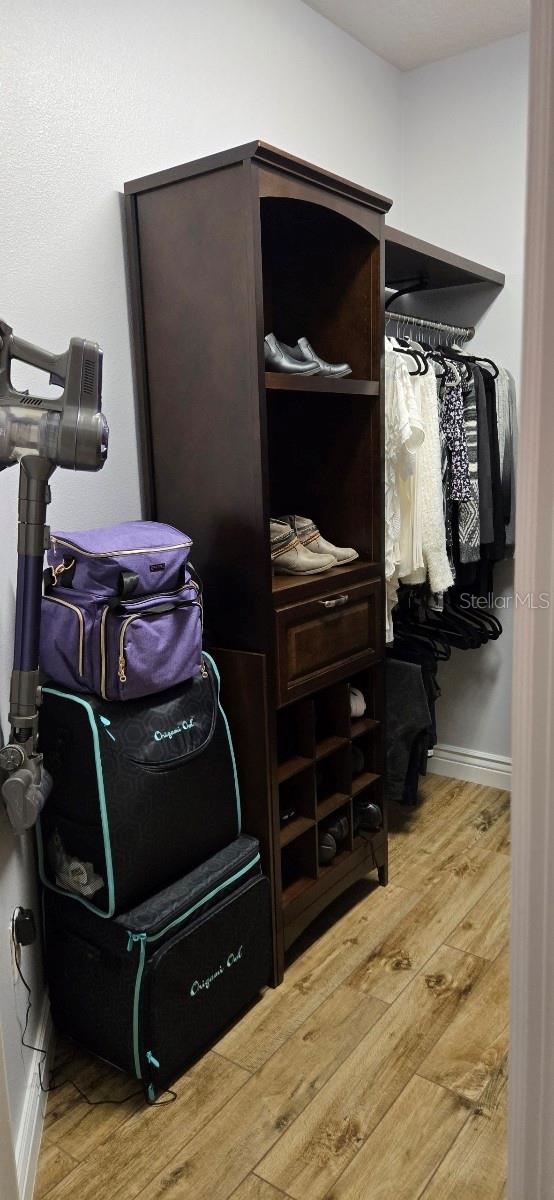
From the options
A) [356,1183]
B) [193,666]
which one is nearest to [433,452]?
[193,666]

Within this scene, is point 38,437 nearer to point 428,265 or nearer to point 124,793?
point 124,793

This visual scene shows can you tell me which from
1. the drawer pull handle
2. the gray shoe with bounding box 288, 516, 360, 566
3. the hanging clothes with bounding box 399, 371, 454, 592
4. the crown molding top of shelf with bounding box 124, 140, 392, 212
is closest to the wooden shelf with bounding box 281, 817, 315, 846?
the drawer pull handle

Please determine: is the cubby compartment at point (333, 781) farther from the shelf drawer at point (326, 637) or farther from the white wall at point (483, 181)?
the white wall at point (483, 181)

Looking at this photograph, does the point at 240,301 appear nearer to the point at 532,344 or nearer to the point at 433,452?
the point at 433,452

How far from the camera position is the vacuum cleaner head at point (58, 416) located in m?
1.30

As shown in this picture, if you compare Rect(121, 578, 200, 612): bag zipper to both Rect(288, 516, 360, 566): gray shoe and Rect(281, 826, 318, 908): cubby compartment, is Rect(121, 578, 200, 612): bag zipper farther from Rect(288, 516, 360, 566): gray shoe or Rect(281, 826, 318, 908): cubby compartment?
Rect(281, 826, 318, 908): cubby compartment

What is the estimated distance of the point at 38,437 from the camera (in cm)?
130

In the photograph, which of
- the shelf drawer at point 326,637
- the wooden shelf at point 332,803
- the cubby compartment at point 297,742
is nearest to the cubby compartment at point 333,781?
the wooden shelf at point 332,803

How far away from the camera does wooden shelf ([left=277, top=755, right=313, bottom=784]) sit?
2.01 metres

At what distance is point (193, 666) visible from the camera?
1729mm

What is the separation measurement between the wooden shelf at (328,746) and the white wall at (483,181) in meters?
1.09

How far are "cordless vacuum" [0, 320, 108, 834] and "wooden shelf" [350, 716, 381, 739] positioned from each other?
115cm

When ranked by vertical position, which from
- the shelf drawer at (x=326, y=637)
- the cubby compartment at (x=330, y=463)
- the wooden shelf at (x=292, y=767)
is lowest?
the wooden shelf at (x=292, y=767)

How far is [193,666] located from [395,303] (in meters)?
1.88
